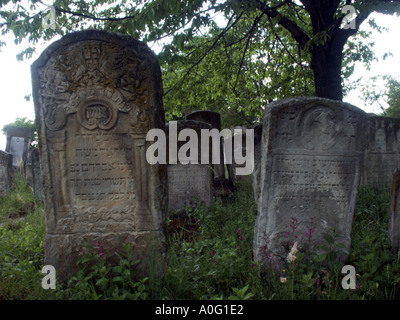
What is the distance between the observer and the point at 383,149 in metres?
7.31

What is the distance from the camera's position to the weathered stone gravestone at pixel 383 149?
7.25m

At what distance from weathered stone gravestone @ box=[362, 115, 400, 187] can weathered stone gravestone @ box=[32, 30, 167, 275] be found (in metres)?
5.66

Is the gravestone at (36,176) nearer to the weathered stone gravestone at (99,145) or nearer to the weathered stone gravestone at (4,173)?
the weathered stone gravestone at (4,173)

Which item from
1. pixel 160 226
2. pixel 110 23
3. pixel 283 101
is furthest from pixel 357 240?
pixel 110 23

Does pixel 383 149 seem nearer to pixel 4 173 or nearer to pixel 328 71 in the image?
pixel 328 71

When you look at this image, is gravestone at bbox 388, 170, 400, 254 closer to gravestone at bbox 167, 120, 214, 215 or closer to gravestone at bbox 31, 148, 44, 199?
gravestone at bbox 167, 120, 214, 215

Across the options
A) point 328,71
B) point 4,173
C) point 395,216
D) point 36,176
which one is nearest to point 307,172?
point 395,216

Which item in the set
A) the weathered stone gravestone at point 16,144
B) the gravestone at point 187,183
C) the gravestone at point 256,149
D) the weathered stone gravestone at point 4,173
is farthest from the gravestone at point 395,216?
the weathered stone gravestone at point 16,144

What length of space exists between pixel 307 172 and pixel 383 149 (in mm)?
4512

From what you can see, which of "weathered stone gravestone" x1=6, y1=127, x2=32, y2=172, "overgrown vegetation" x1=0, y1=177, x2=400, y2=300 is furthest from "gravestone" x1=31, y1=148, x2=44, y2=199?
"overgrown vegetation" x1=0, y1=177, x2=400, y2=300

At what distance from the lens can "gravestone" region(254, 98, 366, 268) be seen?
3.72 m

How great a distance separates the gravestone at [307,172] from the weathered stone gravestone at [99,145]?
1.22 m

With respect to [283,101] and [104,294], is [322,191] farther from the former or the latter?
[104,294]

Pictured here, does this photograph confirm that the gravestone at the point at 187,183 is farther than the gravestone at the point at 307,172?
Yes
